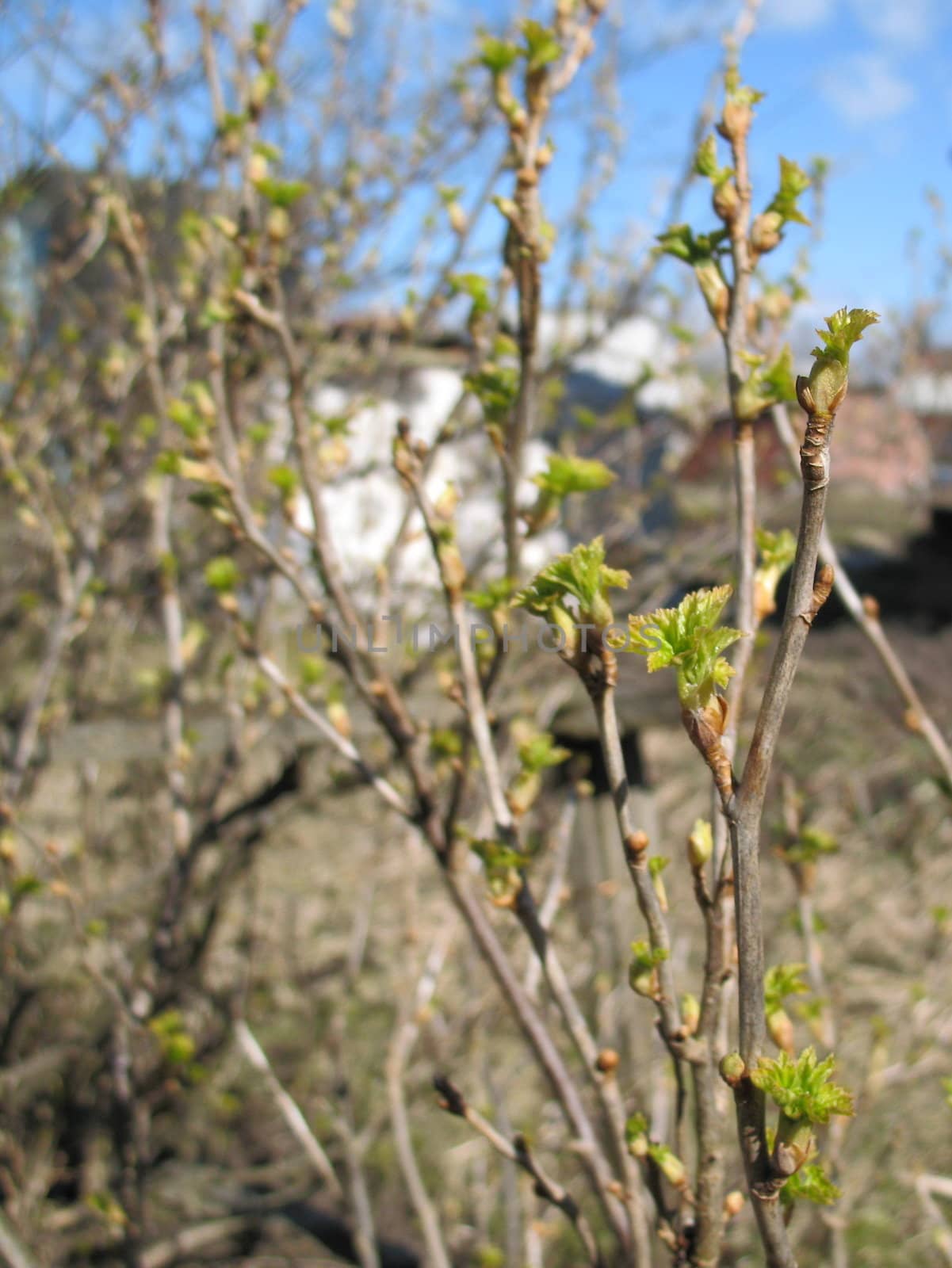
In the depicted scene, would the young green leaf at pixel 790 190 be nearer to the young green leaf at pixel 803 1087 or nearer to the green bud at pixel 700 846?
the green bud at pixel 700 846

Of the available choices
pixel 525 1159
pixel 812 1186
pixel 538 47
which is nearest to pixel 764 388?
pixel 538 47

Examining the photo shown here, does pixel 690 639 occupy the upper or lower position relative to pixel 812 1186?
upper

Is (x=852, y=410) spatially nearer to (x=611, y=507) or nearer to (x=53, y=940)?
(x=611, y=507)

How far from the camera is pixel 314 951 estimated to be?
4.07 meters

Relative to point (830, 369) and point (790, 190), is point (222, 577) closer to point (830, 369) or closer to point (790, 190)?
point (790, 190)

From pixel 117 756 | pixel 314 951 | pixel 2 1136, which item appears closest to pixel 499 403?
pixel 117 756

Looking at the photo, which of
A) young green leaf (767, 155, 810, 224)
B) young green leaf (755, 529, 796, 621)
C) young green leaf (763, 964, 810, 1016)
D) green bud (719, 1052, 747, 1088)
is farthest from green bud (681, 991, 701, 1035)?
young green leaf (767, 155, 810, 224)

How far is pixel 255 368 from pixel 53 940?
204cm

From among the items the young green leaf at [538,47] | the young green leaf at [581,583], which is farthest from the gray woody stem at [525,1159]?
the young green leaf at [538,47]

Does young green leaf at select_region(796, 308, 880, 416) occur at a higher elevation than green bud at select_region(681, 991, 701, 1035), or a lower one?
higher

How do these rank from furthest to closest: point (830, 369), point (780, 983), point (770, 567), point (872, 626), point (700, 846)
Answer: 1. point (872, 626)
2. point (770, 567)
3. point (780, 983)
4. point (700, 846)
5. point (830, 369)

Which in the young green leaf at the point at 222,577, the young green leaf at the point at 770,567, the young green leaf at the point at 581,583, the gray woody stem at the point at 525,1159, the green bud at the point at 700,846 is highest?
the young green leaf at the point at 222,577

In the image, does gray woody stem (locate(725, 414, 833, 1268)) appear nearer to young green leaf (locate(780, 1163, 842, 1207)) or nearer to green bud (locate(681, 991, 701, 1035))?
young green leaf (locate(780, 1163, 842, 1207))

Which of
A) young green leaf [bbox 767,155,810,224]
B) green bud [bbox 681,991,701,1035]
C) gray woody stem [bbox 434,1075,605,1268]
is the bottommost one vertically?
gray woody stem [bbox 434,1075,605,1268]
